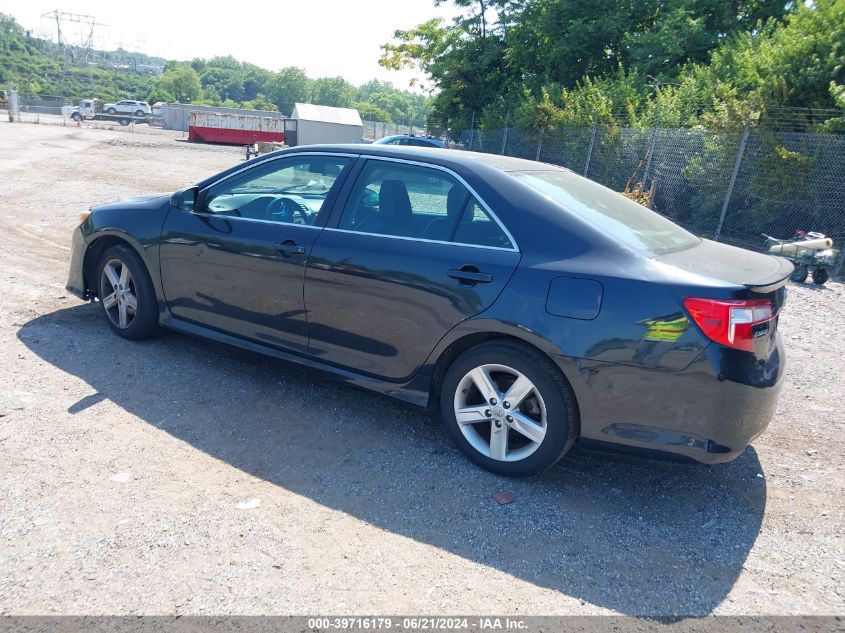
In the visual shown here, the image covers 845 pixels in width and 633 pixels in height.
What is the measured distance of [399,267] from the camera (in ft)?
12.3

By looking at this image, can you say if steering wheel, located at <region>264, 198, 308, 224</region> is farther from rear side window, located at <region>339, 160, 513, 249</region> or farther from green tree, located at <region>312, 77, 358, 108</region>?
green tree, located at <region>312, 77, 358, 108</region>

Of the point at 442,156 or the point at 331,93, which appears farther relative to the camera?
the point at 331,93

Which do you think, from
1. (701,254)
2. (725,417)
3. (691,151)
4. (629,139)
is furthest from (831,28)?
(725,417)

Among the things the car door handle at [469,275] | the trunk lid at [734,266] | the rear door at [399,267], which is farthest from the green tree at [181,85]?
the trunk lid at [734,266]

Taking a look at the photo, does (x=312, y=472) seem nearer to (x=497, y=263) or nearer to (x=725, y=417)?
(x=497, y=263)

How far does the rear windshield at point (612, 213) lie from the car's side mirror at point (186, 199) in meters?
2.38

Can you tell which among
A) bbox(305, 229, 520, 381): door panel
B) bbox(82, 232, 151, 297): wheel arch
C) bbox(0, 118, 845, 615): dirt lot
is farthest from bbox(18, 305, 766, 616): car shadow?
bbox(82, 232, 151, 297): wheel arch

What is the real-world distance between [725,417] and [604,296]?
784mm

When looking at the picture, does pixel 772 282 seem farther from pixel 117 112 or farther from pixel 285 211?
pixel 117 112

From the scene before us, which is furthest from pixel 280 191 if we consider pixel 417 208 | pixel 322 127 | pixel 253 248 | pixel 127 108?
pixel 127 108

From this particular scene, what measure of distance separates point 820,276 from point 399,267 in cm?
862

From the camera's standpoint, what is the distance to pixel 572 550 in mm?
3002

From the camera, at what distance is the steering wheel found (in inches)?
169

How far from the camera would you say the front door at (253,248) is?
4.21m
